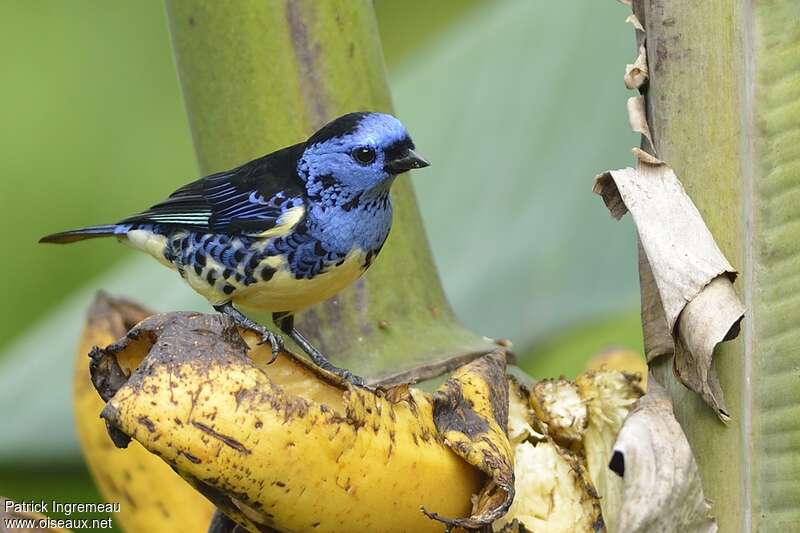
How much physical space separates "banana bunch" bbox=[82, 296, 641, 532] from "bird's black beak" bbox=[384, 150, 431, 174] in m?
0.42

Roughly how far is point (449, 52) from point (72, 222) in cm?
94

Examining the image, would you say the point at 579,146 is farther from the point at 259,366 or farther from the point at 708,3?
the point at 259,366

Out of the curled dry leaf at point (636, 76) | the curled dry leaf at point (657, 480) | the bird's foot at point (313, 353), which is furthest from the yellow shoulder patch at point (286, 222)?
the curled dry leaf at point (657, 480)

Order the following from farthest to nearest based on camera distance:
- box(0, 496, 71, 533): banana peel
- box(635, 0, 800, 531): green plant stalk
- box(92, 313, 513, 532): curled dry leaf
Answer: box(635, 0, 800, 531): green plant stalk → box(0, 496, 71, 533): banana peel → box(92, 313, 513, 532): curled dry leaf

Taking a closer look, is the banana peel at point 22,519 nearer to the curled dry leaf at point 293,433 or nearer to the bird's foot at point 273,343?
the curled dry leaf at point 293,433

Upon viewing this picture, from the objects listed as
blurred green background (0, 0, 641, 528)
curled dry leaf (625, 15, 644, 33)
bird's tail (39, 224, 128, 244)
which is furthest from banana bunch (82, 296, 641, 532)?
bird's tail (39, 224, 128, 244)

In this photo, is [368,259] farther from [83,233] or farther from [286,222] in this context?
[83,233]

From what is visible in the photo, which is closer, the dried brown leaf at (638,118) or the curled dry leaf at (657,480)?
the curled dry leaf at (657,480)

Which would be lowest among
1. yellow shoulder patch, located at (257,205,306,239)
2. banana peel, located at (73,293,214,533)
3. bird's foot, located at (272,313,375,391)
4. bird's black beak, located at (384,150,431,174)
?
banana peel, located at (73,293,214,533)

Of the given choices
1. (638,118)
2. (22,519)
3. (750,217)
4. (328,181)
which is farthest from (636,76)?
(22,519)

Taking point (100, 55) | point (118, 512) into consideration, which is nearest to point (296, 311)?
point (118, 512)

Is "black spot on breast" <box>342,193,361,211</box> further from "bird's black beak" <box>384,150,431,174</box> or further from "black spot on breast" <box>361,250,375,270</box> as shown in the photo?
"black spot on breast" <box>361,250,375,270</box>

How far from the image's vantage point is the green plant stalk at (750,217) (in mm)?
1182

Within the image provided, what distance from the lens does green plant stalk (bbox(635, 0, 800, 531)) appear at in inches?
46.5
